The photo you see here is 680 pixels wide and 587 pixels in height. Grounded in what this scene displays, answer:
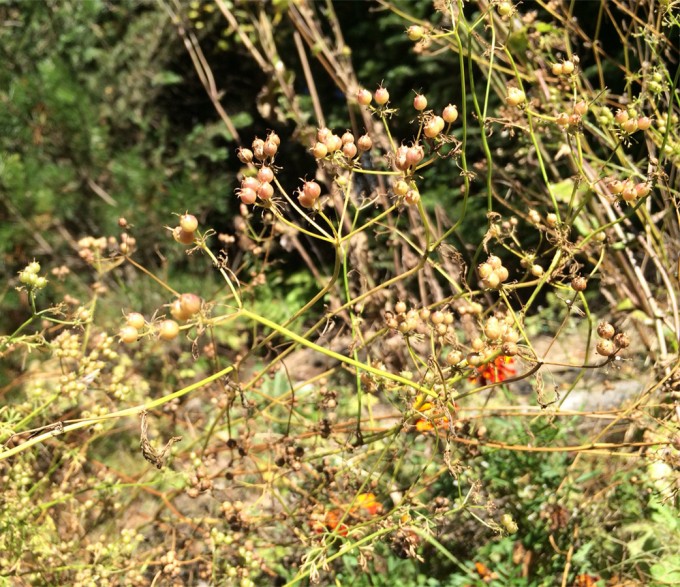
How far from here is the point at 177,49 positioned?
3.66 m

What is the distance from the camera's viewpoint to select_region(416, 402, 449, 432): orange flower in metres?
0.98

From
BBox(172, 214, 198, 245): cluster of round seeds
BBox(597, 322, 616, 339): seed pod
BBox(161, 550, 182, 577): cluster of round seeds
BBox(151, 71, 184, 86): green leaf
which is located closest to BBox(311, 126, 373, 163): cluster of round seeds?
BBox(172, 214, 198, 245): cluster of round seeds

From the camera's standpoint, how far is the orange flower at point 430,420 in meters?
0.98

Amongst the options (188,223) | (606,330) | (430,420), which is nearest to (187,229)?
(188,223)

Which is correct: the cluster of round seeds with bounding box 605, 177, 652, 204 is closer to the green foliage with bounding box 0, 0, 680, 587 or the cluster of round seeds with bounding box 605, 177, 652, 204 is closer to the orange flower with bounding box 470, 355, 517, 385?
the green foliage with bounding box 0, 0, 680, 587

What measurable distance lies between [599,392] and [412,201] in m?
1.97

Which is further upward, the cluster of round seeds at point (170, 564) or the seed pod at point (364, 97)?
the seed pod at point (364, 97)

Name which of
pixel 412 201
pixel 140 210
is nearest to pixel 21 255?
pixel 140 210

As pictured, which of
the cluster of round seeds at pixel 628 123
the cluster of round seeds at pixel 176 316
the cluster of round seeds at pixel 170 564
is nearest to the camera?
the cluster of round seeds at pixel 176 316

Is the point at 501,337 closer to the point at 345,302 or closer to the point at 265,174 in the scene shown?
the point at 265,174

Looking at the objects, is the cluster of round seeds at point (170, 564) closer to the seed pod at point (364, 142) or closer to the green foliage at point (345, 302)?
the green foliage at point (345, 302)

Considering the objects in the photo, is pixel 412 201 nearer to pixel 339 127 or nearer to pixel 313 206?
pixel 313 206

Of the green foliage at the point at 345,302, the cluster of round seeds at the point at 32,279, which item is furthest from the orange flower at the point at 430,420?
the cluster of round seeds at the point at 32,279

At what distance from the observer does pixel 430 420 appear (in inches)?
37.4
